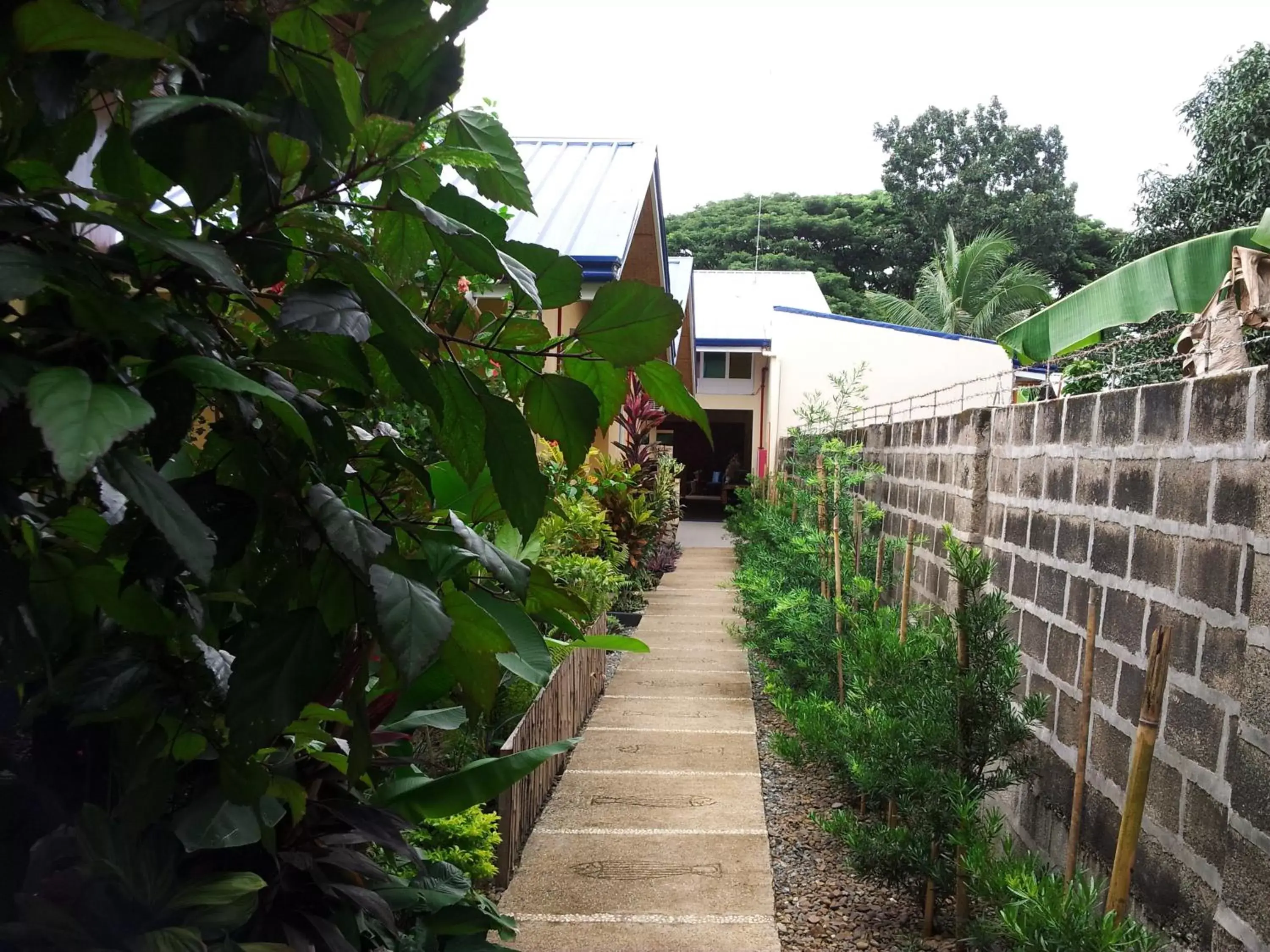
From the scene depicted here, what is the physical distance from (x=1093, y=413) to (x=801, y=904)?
6.56 ft

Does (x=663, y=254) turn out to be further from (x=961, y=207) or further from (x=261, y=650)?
(x=961, y=207)

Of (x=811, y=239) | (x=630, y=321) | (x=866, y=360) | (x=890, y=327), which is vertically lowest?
(x=630, y=321)

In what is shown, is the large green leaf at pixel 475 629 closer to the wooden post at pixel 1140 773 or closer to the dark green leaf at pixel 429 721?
the dark green leaf at pixel 429 721

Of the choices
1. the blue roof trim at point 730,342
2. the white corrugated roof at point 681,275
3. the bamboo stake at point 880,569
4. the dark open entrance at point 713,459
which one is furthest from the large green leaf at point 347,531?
the dark open entrance at point 713,459

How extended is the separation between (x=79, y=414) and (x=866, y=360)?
18.0m

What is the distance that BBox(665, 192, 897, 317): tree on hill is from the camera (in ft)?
111

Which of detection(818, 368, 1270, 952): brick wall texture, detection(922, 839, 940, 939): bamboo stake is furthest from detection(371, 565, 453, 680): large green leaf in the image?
detection(922, 839, 940, 939): bamboo stake

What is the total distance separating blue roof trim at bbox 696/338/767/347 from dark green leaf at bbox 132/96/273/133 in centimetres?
1963

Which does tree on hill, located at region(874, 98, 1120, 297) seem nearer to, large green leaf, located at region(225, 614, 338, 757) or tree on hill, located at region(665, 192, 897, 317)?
tree on hill, located at region(665, 192, 897, 317)

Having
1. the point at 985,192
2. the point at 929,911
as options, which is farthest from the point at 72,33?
the point at 985,192

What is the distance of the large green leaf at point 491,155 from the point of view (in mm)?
787

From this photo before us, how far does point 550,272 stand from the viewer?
0.79 meters

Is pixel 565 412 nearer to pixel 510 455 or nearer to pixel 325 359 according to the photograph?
pixel 510 455

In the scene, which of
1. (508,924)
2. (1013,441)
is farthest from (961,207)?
(508,924)
